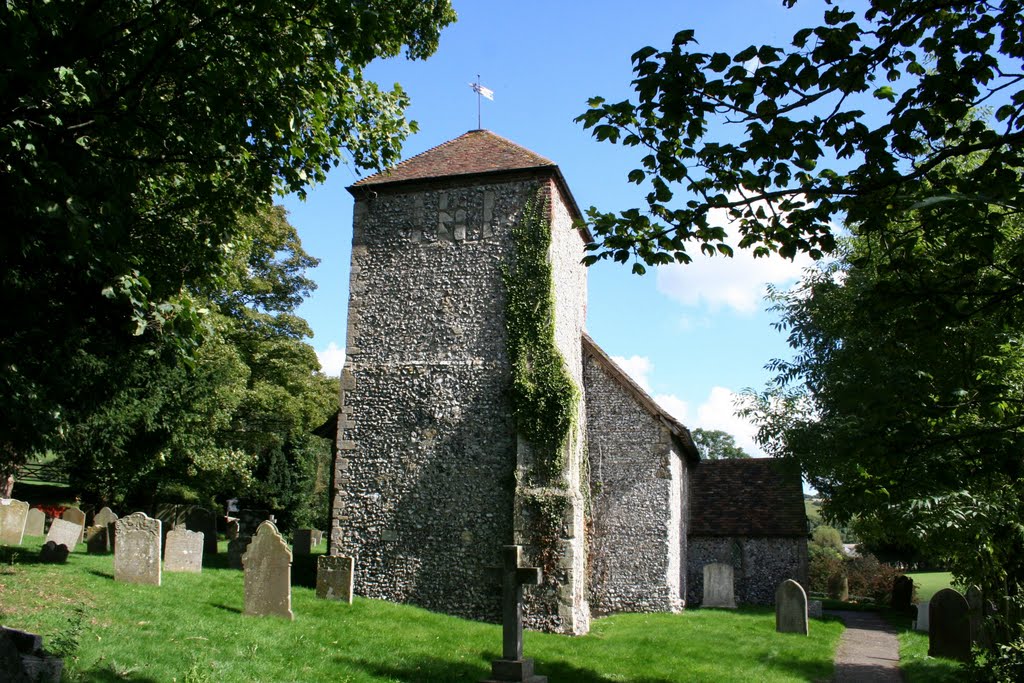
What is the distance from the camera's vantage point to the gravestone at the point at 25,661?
5.20 m

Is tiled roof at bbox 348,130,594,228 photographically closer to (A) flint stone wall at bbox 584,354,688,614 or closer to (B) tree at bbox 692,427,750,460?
(A) flint stone wall at bbox 584,354,688,614

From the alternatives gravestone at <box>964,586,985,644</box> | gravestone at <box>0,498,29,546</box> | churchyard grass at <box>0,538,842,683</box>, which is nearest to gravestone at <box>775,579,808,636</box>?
churchyard grass at <box>0,538,842,683</box>

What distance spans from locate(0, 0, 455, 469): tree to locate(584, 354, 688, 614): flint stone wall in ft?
33.3

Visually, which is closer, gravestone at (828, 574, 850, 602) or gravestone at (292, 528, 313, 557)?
gravestone at (292, 528, 313, 557)

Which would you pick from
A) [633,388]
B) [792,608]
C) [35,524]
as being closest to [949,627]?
→ [792,608]

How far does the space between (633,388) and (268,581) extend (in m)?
10.0

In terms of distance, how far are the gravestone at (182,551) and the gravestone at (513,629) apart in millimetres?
7023

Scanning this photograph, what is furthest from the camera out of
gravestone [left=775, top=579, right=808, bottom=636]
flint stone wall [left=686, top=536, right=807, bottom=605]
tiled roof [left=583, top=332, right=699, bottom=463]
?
flint stone wall [left=686, top=536, right=807, bottom=605]

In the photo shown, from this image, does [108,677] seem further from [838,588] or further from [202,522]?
[838,588]

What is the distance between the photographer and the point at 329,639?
1049cm

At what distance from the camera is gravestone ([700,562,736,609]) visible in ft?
64.8

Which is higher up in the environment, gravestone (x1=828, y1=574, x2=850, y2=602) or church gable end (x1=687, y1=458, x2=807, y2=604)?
church gable end (x1=687, y1=458, x2=807, y2=604)

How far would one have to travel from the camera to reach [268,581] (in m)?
11.3

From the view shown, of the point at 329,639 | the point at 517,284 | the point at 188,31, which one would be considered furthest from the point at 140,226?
the point at 517,284
